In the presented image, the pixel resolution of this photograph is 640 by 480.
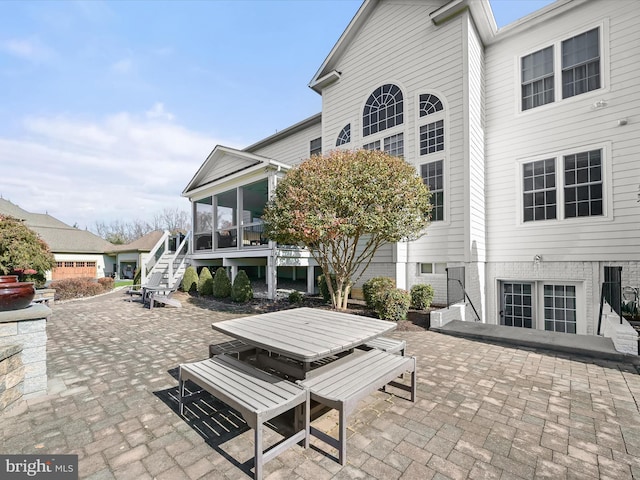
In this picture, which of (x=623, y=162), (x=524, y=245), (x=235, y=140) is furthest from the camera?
(x=235, y=140)

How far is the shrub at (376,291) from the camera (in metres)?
7.96

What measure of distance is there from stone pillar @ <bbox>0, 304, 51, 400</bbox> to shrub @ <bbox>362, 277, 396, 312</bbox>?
6.59 m

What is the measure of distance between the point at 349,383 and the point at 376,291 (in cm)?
558

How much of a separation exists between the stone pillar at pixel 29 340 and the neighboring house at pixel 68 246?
28.4 m

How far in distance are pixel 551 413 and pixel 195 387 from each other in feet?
13.8

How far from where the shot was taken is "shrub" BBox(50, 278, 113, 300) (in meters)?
12.9

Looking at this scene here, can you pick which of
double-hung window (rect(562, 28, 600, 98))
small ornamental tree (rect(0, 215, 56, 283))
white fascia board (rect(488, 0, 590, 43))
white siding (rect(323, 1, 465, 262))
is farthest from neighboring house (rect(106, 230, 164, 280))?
double-hung window (rect(562, 28, 600, 98))

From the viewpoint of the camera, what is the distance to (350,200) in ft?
24.7

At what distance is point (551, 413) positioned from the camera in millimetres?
3230

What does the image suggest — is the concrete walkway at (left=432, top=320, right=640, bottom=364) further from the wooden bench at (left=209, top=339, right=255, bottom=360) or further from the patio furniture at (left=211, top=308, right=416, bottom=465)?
the wooden bench at (left=209, top=339, right=255, bottom=360)

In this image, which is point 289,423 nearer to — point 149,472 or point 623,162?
point 149,472

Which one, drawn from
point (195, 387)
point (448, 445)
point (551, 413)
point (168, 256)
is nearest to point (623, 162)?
point (551, 413)

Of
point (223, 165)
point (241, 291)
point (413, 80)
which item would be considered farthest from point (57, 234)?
point (413, 80)

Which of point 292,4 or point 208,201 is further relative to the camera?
point 208,201
